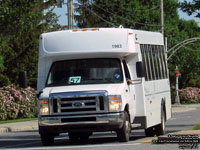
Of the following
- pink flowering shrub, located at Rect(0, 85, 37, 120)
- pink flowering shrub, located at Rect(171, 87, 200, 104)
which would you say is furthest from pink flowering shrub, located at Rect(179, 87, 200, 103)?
pink flowering shrub, located at Rect(0, 85, 37, 120)

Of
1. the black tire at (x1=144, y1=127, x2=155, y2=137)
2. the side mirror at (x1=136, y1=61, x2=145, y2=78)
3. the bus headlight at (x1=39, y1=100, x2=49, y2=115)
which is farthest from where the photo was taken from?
the black tire at (x1=144, y1=127, x2=155, y2=137)

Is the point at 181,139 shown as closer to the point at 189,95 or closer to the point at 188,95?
the point at 188,95

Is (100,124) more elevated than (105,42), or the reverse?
(105,42)

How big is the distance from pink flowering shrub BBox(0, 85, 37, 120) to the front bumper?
20757 millimetres

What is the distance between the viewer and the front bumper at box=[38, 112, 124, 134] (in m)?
15.5

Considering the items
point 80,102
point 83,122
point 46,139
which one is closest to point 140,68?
point 80,102

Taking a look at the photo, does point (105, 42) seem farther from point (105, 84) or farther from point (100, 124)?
point (100, 124)

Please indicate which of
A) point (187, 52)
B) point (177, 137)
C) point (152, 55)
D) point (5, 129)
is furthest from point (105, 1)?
point (177, 137)

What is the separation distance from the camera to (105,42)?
1645 cm

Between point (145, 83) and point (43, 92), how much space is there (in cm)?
304

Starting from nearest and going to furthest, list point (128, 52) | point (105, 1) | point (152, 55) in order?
point (128, 52) → point (152, 55) → point (105, 1)

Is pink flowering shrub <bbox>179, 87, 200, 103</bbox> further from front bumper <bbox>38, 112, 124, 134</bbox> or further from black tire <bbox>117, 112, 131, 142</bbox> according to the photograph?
front bumper <bbox>38, 112, 124, 134</bbox>

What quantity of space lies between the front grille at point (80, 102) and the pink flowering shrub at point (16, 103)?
20.8m

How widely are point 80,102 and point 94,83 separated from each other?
745mm
